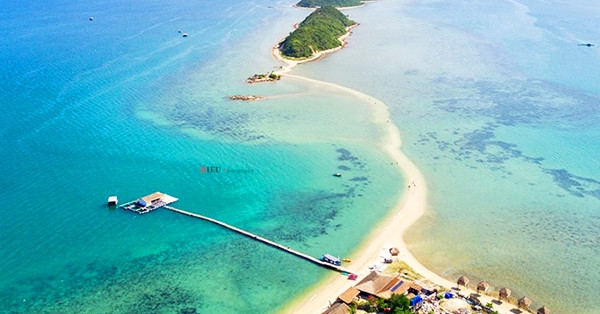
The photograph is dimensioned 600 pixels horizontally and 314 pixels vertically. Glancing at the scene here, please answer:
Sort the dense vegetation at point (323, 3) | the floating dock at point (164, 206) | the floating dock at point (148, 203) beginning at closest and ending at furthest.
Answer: the floating dock at point (164, 206) < the floating dock at point (148, 203) < the dense vegetation at point (323, 3)

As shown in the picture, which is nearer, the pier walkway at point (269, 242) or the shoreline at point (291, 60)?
the pier walkway at point (269, 242)

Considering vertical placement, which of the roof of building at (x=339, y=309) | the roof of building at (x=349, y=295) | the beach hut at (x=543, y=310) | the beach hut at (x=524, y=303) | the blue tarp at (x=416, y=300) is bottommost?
the beach hut at (x=524, y=303)

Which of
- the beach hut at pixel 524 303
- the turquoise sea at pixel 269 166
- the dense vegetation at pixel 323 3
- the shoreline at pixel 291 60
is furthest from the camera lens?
the dense vegetation at pixel 323 3

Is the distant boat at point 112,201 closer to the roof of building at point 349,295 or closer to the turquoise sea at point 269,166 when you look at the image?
the turquoise sea at point 269,166

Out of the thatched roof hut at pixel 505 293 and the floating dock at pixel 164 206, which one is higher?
the floating dock at pixel 164 206

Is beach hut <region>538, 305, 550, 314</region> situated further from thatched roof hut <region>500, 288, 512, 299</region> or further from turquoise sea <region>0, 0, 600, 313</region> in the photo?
thatched roof hut <region>500, 288, 512, 299</region>

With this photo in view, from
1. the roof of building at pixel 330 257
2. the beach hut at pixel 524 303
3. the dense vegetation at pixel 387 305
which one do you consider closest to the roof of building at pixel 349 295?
the dense vegetation at pixel 387 305

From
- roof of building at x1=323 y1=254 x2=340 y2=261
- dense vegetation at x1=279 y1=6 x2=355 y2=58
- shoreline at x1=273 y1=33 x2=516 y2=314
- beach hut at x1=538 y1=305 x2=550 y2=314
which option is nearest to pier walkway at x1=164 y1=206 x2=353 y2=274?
roof of building at x1=323 y1=254 x2=340 y2=261
